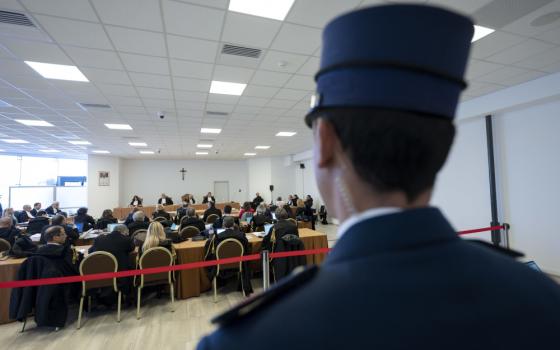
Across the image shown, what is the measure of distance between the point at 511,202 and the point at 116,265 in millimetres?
6720

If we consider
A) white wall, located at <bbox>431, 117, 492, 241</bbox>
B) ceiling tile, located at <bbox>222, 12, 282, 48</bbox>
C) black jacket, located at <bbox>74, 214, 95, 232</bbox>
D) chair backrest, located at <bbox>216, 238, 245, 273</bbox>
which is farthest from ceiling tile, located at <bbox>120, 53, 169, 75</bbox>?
white wall, located at <bbox>431, 117, 492, 241</bbox>

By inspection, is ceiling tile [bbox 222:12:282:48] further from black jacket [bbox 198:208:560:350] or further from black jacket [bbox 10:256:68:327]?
black jacket [bbox 10:256:68:327]

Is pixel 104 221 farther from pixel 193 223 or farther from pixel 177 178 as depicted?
pixel 177 178

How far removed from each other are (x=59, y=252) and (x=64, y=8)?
2804mm

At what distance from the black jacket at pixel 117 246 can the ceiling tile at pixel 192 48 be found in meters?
2.59

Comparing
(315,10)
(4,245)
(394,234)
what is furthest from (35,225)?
(394,234)

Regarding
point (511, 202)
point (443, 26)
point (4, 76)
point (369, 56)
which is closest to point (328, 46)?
point (369, 56)

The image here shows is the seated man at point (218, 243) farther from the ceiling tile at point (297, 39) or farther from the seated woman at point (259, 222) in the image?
the ceiling tile at point (297, 39)

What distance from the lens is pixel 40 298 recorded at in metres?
3.13

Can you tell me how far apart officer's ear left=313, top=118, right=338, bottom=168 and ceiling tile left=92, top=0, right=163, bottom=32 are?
269 centimetres

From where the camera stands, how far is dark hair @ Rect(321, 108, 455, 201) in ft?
1.46

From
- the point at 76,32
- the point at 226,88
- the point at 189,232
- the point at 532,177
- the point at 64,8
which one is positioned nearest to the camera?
the point at 64,8

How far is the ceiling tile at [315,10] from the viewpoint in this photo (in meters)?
2.47

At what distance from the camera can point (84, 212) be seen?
625cm
